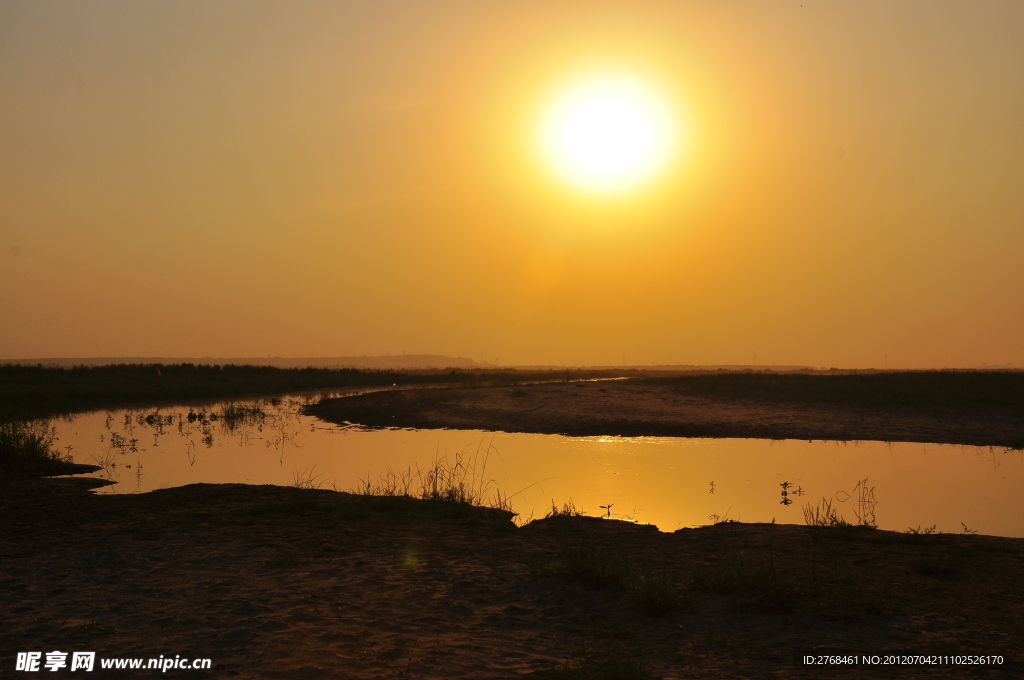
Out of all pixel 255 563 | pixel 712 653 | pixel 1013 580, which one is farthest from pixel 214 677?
pixel 1013 580

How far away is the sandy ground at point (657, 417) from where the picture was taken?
2527 centimetres

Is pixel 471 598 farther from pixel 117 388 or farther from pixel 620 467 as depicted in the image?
pixel 117 388

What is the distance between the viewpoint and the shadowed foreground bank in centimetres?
2567

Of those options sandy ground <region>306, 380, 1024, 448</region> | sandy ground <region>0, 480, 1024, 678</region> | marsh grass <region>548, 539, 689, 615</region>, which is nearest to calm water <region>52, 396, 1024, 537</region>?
sandy ground <region>306, 380, 1024, 448</region>

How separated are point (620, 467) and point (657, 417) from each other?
1032cm

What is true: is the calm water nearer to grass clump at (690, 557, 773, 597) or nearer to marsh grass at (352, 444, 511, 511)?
marsh grass at (352, 444, 511, 511)

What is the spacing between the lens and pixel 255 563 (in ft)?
30.2

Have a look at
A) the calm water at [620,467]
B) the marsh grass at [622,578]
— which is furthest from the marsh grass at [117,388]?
the marsh grass at [622,578]

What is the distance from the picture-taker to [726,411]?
30016mm

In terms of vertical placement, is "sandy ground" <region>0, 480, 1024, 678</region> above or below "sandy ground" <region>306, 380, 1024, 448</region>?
below

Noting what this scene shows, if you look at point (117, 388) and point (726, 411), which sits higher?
point (726, 411)

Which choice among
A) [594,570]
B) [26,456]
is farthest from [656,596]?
[26,456]

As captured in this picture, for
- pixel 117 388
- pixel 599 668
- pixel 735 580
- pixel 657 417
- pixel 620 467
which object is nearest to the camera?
pixel 599 668

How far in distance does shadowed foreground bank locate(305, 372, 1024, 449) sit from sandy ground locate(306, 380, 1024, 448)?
0.04 meters
